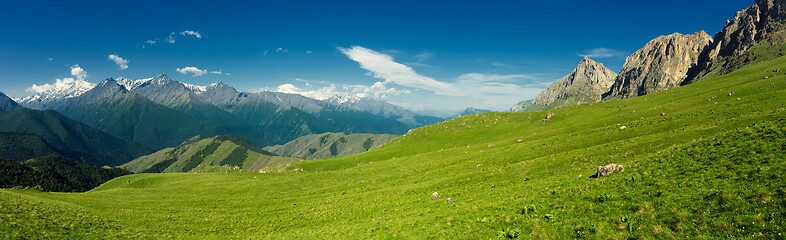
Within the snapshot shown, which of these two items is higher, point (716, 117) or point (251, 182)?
point (716, 117)

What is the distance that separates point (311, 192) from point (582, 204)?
1534 inches

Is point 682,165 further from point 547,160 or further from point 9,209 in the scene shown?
point 9,209

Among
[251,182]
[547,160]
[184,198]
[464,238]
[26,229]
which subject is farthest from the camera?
[251,182]

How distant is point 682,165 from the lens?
758 inches

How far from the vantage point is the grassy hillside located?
13797 mm

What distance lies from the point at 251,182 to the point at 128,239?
33.5m

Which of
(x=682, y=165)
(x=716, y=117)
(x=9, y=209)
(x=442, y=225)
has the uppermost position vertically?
(x=716, y=117)

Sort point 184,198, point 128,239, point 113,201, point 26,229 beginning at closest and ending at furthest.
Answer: point 26,229, point 128,239, point 113,201, point 184,198

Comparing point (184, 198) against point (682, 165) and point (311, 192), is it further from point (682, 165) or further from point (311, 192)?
point (682, 165)

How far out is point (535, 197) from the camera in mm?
21281

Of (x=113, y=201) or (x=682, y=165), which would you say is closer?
(x=682, y=165)

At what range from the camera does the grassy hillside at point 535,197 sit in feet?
45.3

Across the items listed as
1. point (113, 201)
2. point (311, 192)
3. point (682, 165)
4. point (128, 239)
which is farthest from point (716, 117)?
point (113, 201)

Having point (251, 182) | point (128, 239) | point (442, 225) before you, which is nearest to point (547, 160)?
point (442, 225)
